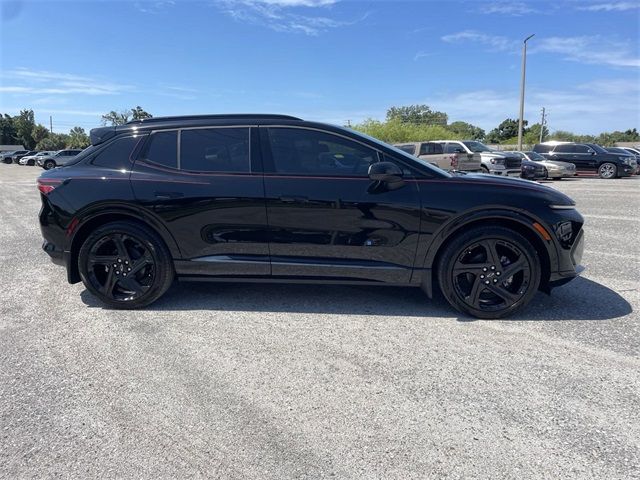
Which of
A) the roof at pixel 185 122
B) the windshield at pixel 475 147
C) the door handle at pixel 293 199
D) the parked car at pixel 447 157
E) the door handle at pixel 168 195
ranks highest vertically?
the windshield at pixel 475 147

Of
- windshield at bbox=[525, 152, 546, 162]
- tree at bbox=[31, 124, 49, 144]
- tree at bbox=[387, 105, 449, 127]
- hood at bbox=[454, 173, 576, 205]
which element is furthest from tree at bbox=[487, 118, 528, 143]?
hood at bbox=[454, 173, 576, 205]

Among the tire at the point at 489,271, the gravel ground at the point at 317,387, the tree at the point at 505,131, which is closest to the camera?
the gravel ground at the point at 317,387

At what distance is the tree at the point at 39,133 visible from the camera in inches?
3786

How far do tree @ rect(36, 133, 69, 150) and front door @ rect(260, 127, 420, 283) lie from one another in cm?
10179

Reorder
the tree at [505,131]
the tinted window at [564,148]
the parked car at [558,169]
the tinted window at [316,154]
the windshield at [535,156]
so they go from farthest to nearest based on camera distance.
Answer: the tree at [505,131] → the windshield at [535,156] → the tinted window at [564,148] → the parked car at [558,169] → the tinted window at [316,154]

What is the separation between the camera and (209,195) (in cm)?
378

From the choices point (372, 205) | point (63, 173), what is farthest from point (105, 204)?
point (372, 205)

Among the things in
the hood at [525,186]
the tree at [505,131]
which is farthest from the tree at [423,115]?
the hood at [525,186]

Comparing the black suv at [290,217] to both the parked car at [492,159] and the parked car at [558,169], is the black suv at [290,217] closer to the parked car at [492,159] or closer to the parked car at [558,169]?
the parked car at [492,159]

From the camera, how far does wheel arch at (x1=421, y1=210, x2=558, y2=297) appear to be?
11.9 feet

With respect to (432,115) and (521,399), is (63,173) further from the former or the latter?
(432,115)

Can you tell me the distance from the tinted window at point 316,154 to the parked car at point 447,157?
14773mm

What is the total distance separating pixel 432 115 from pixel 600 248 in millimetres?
92994

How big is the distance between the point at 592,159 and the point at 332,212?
21856mm
